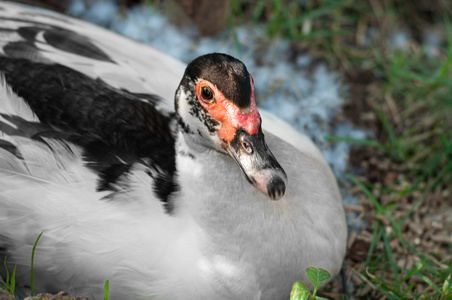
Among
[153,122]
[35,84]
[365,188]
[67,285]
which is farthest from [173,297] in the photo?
[365,188]

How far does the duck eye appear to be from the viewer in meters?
1.78

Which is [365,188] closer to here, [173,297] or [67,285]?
[173,297]

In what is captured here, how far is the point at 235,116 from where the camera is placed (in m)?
1.76

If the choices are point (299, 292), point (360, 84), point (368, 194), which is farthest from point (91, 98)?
point (360, 84)

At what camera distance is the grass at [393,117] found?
8.06 ft

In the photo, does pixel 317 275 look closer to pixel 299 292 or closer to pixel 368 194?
pixel 299 292

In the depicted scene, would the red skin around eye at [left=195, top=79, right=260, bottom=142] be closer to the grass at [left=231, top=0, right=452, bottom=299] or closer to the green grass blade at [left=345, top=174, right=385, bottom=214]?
the grass at [left=231, top=0, right=452, bottom=299]

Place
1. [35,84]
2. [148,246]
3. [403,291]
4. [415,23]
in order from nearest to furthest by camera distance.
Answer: [148,246]
[35,84]
[403,291]
[415,23]

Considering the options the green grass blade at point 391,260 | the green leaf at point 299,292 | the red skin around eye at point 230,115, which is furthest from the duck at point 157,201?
the green grass blade at point 391,260

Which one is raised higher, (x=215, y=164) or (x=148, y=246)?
(x=215, y=164)

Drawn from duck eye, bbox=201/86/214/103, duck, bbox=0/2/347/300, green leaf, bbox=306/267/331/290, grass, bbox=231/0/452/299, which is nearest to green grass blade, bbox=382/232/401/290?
grass, bbox=231/0/452/299

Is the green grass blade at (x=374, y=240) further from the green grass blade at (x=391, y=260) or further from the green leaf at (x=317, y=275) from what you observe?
the green leaf at (x=317, y=275)

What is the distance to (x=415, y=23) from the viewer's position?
3.63 m

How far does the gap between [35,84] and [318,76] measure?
1.75m
